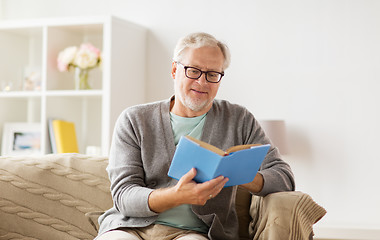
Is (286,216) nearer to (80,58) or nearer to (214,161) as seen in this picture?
(214,161)

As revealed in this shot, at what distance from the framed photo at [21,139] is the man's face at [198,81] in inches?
89.0

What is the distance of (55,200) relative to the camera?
2.19 meters

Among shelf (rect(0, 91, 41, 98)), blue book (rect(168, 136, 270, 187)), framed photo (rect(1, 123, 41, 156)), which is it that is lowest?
framed photo (rect(1, 123, 41, 156))

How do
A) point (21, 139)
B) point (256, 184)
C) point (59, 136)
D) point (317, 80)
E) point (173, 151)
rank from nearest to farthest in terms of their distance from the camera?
point (256, 184) < point (173, 151) < point (317, 80) < point (59, 136) < point (21, 139)

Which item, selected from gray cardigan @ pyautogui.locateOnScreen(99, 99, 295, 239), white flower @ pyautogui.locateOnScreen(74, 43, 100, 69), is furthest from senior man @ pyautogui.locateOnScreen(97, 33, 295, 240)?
white flower @ pyautogui.locateOnScreen(74, 43, 100, 69)

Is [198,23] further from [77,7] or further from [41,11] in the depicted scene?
[41,11]

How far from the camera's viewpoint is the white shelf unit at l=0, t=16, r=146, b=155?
3707 mm

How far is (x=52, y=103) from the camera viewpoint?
3.90 meters

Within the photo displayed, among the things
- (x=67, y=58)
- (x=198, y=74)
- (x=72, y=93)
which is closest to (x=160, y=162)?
(x=198, y=74)

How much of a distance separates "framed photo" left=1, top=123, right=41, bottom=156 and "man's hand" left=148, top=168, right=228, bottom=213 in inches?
96.3

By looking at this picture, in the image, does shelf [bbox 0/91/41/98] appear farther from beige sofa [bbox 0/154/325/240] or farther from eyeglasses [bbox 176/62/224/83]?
eyeglasses [bbox 176/62/224/83]

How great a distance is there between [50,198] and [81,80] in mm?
1832

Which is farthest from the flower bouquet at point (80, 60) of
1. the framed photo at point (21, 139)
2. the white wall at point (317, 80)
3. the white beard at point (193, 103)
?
the white beard at point (193, 103)

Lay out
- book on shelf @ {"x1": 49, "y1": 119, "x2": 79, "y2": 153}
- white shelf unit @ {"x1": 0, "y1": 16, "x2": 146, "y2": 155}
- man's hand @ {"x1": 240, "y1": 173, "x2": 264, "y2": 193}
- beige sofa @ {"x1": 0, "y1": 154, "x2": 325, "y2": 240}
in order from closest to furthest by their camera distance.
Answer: man's hand @ {"x1": 240, "y1": 173, "x2": 264, "y2": 193} < beige sofa @ {"x1": 0, "y1": 154, "x2": 325, "y2": 240} < white shelf unit @ {"x1": 0, "y1": 16, "x2": 146, "y2": 155} < book on shelf @ {"x1": 49, "y1": 119, "x2": 79, "y2": 153}
